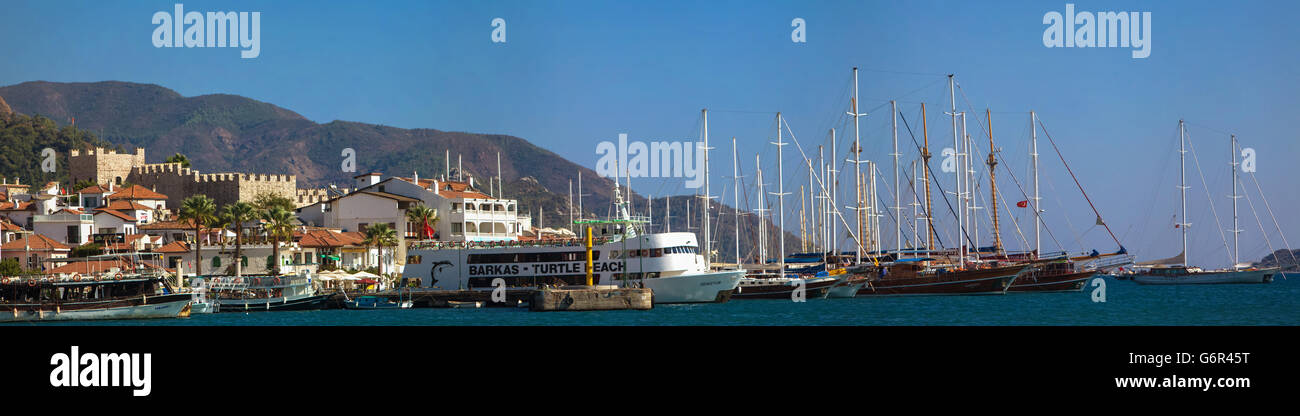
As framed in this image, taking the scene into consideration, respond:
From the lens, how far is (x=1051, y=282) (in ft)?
257

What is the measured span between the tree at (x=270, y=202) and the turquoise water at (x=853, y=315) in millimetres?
20434

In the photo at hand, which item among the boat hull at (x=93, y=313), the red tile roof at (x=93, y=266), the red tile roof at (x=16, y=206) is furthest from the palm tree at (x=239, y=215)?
the red tile roof at (x=16, y=206)

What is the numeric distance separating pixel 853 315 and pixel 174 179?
71.8 m

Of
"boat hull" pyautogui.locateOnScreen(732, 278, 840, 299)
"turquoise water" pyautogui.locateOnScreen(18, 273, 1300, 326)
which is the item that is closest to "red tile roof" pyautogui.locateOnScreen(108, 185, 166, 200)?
"turquoise water" pyautogui.locateOnScreen(18, 273, 1300, 326)

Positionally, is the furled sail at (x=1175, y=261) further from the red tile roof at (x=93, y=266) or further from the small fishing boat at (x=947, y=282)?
the red tile roof at (x=93, y=266)

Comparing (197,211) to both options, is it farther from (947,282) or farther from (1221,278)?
(1221,278)

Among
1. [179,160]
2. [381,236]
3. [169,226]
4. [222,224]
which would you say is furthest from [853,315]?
[179,160]

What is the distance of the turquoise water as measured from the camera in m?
50.6

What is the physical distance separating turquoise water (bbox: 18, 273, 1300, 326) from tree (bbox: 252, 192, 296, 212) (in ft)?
67.0

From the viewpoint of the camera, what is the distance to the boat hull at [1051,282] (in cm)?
7725

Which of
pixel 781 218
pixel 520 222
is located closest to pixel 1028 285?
pixel 781 218
